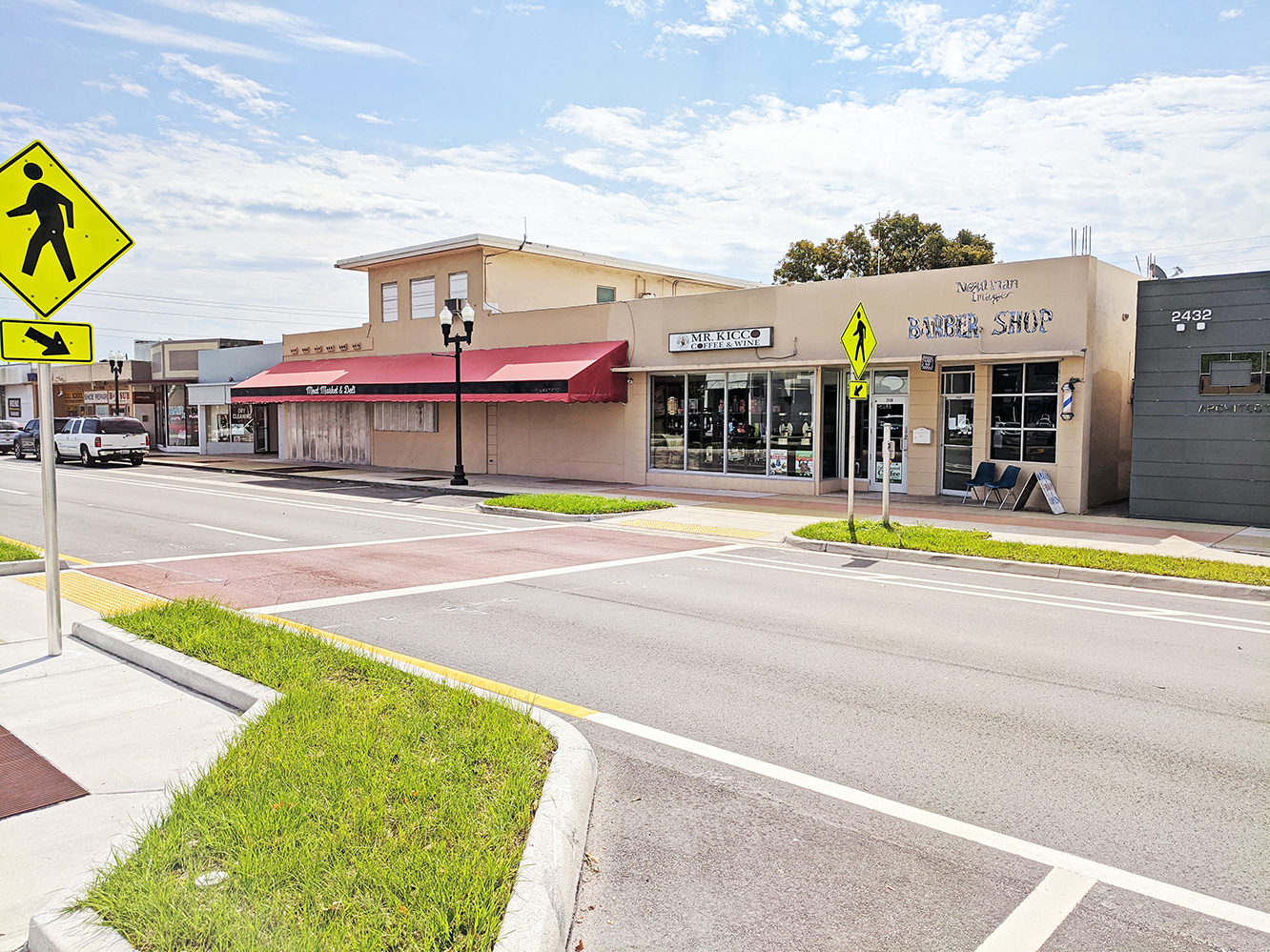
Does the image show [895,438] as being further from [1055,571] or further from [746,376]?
[1055,571]

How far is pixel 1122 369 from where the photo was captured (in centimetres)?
1991

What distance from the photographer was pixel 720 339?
22.2 meters

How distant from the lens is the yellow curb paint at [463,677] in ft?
20.6

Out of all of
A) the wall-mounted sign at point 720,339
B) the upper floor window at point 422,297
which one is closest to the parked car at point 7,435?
the upper floor window at point 422,297

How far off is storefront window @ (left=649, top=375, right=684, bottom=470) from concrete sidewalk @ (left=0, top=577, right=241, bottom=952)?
16.9 metres

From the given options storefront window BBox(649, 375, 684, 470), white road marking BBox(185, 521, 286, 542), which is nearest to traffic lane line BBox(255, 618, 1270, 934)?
white road marking BBox(185, 521, 286, 542)

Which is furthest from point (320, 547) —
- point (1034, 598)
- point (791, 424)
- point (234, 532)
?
point (791, 424)

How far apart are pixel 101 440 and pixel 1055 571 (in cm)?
3300

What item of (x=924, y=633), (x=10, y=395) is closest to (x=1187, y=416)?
(x=924, y=633)

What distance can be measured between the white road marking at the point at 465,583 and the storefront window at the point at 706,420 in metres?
9.49

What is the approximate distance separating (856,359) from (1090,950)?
37.8 feet

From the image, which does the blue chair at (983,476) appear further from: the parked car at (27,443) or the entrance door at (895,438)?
the parked car at (27,443)

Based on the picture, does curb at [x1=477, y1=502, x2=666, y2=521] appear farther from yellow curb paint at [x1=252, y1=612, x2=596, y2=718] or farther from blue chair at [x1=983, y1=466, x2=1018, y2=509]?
yellow curb paint at [x1=252, y1=612, x2=596, y2=718]

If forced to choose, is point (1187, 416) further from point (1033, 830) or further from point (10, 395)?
point (10, 395)
